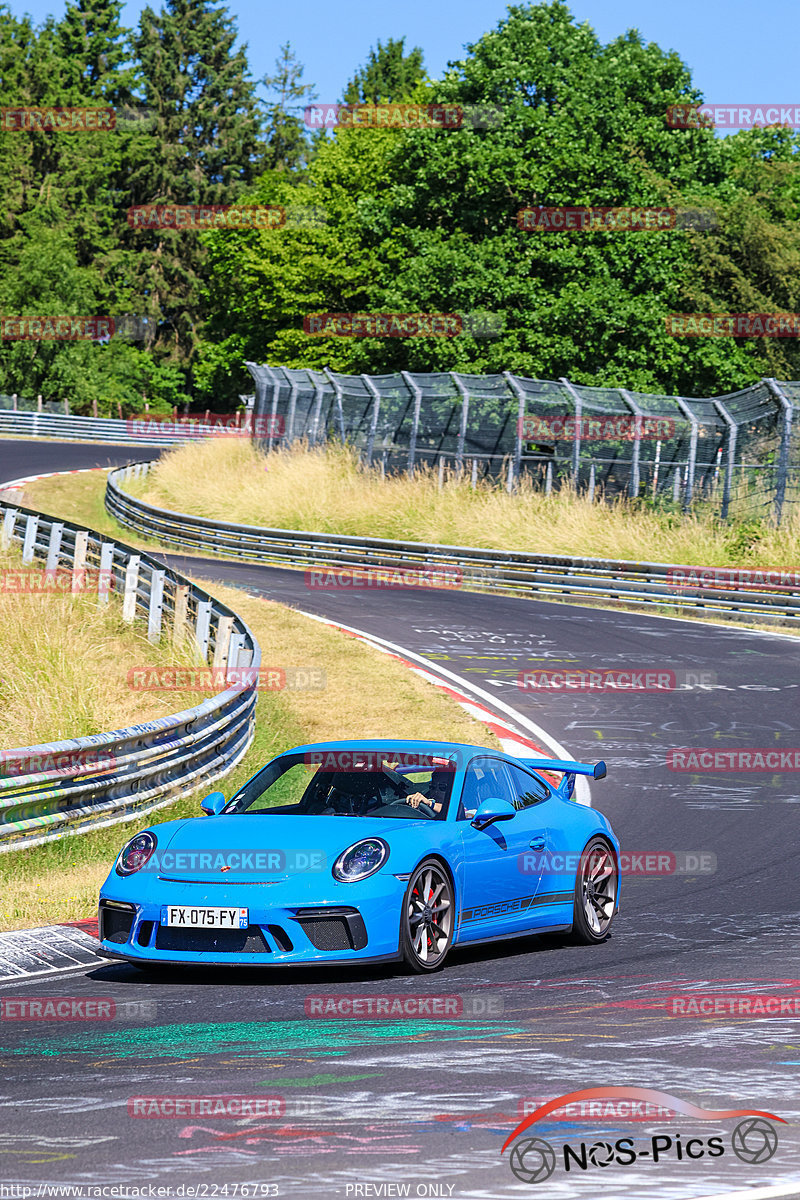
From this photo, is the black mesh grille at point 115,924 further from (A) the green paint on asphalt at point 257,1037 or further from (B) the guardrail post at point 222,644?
(B) the guardrail post at point 222,644

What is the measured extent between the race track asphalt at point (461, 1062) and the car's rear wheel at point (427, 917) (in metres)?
0.15

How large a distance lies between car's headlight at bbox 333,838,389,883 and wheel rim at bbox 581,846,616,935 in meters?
1.84

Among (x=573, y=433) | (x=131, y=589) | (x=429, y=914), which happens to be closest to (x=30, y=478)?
(x=573, y=433)

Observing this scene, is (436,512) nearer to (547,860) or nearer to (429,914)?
(547,860)

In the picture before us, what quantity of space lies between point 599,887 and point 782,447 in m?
21.4

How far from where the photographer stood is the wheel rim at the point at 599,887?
30.3ft

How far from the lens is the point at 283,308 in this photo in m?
66.8

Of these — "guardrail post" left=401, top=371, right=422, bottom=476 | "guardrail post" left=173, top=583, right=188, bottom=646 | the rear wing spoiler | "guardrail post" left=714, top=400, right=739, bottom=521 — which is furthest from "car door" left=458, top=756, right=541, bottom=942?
"guardrail post" left=401, top=371, right=422, bottom=476

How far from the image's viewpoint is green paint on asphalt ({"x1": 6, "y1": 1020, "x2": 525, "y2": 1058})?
20.0 feet

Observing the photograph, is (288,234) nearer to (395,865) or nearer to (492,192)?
(492,192)

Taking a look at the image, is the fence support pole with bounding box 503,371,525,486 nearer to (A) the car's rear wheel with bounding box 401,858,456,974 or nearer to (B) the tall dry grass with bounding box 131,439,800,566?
(B) the tall dry grass with bounding box 131,439,800,566

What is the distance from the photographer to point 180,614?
18797 mm

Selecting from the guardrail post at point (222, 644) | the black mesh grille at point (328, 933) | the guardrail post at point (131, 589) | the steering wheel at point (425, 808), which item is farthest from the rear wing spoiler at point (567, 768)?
the guardrail post at point (131, 589)

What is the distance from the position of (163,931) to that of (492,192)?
40556mm
